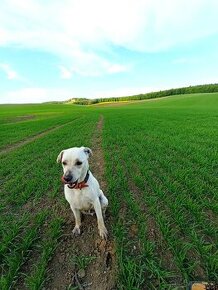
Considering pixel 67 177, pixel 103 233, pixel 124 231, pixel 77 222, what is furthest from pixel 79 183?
pixel 124 231

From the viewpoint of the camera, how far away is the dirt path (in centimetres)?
309

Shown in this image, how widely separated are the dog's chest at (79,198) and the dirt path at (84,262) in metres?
0.64

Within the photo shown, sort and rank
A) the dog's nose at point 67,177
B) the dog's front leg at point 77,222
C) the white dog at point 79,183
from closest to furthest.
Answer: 1. the dog's nose at point 67,177
2. the white dog at point 79,183
3. the dog's front leg at point 77,222

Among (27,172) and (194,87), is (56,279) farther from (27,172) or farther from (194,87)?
(194,87)

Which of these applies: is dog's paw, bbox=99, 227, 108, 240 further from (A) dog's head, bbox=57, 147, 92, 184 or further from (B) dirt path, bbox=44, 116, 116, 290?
(A) dog's head, bbox=57, 147, 92, 184

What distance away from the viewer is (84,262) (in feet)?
11.3

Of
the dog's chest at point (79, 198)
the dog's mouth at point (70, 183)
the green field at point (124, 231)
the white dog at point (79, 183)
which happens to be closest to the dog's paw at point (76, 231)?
the green field at point (124, 231)

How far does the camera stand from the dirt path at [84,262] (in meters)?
3.09

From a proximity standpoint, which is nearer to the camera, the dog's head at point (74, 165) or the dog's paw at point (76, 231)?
the dog's head at point (74, 165)

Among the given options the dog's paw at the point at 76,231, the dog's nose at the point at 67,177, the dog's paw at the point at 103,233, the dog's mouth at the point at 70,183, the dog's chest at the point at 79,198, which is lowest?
the dog's paw at the point at 76,231

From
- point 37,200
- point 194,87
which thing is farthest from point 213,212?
point 194,87

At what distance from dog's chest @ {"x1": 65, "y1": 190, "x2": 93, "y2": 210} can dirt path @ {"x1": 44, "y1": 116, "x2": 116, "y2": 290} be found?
644 millimetres

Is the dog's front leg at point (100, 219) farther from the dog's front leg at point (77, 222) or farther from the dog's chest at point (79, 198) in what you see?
the dog's front leg at point (77, 222)

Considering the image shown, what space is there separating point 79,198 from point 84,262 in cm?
106
